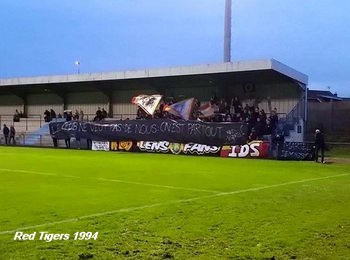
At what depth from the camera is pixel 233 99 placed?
125ft

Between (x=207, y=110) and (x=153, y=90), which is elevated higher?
(x=153, y=90)

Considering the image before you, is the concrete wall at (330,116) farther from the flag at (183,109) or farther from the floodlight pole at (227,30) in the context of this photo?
the flag at (183,109)

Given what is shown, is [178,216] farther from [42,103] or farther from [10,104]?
[10,104]

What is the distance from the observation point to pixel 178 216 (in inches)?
353

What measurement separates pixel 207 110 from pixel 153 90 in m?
7.86

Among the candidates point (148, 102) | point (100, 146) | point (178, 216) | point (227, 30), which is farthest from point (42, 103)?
point (178, 216)

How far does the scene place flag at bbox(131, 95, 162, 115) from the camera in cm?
4012

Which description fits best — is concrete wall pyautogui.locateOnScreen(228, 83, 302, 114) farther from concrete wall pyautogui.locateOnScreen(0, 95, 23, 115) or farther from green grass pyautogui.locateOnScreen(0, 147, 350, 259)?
concrete wall pyautogui.locateOnScreen(0, 95, 23, 115)

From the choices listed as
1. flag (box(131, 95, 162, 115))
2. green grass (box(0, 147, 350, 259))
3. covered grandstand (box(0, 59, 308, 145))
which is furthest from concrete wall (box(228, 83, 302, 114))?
green grass (box(0, 147, 350, 259))

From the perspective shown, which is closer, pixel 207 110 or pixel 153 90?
pixel 207 110

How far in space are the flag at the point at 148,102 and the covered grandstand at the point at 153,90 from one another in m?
1.57

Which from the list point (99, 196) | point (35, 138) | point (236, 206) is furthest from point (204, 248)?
point (35, 138)

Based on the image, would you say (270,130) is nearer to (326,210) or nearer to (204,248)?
Answer: (326,210)

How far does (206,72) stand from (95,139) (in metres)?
9.70
